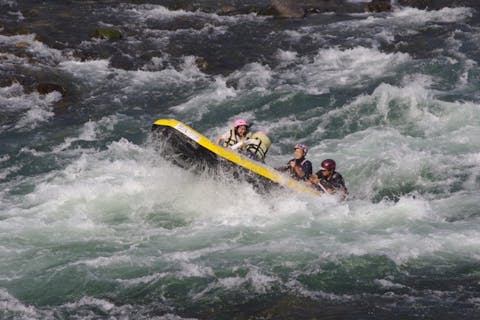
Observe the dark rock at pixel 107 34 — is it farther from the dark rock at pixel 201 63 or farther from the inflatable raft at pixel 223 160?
the inflatable raft at pixel 223 160

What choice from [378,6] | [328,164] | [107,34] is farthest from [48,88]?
[378,6]

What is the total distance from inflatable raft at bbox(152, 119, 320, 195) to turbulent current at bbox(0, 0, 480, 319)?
0.70 ft

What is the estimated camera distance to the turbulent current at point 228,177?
33.0ft

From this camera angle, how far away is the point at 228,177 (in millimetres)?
13164

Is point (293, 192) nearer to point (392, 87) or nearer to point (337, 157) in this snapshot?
point (337, 157)

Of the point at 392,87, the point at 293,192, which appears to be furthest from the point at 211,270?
the point at 392,87

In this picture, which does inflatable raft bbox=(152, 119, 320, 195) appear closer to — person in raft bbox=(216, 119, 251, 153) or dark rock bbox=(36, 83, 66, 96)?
person in raft bbox=(216, 119, 251, 153)

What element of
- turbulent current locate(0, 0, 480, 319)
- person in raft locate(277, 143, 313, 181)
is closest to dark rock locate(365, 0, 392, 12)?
turbulent current locate(0, 0, 480, 319)

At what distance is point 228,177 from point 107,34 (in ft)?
36.9

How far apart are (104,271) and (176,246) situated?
4.36 feet

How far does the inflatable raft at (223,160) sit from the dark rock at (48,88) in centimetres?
686

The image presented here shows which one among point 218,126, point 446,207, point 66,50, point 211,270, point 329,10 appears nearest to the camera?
point 211,270

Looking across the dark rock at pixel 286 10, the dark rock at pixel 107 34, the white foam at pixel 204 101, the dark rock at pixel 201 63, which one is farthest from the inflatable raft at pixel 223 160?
the dark rock at pixel 286 10

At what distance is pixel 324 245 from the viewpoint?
1122 centimetres
